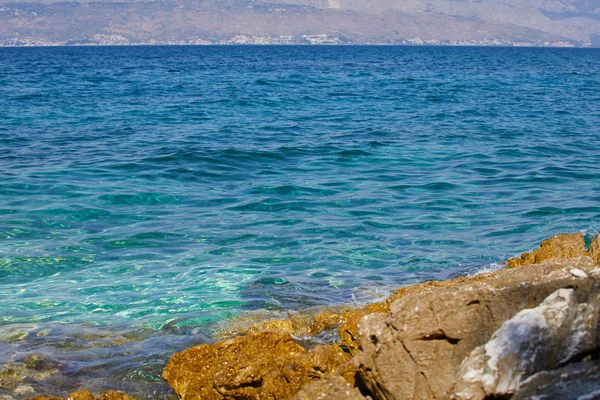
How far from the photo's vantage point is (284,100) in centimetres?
3189

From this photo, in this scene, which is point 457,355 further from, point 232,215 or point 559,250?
point 232,215

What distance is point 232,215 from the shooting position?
12.1 meters

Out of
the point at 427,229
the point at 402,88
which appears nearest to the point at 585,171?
the point at 427,229

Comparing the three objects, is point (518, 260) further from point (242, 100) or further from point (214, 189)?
point (242, 100)

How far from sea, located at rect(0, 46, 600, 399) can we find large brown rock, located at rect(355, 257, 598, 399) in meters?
2.24

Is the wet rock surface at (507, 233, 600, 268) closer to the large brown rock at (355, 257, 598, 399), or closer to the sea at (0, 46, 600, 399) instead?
the sea at (0, 46, 600, 399)

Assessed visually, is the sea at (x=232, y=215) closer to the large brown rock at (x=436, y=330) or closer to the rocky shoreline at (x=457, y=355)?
the rocky shoreline at (x=457, y=355)

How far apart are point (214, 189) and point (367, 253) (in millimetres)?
4992

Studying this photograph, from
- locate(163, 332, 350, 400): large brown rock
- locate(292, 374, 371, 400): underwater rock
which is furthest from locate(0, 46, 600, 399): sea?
locate(292, 374, 371, 400): underwater rock

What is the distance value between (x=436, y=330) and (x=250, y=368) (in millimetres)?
1552

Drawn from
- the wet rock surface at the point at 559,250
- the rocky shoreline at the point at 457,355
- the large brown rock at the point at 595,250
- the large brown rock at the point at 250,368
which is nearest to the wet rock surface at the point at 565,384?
the rocky shoreline at the point at 457,355

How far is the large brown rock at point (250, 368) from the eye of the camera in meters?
5.01

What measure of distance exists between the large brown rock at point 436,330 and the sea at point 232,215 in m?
2.24

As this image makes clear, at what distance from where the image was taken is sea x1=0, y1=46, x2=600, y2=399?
24.8 ft
